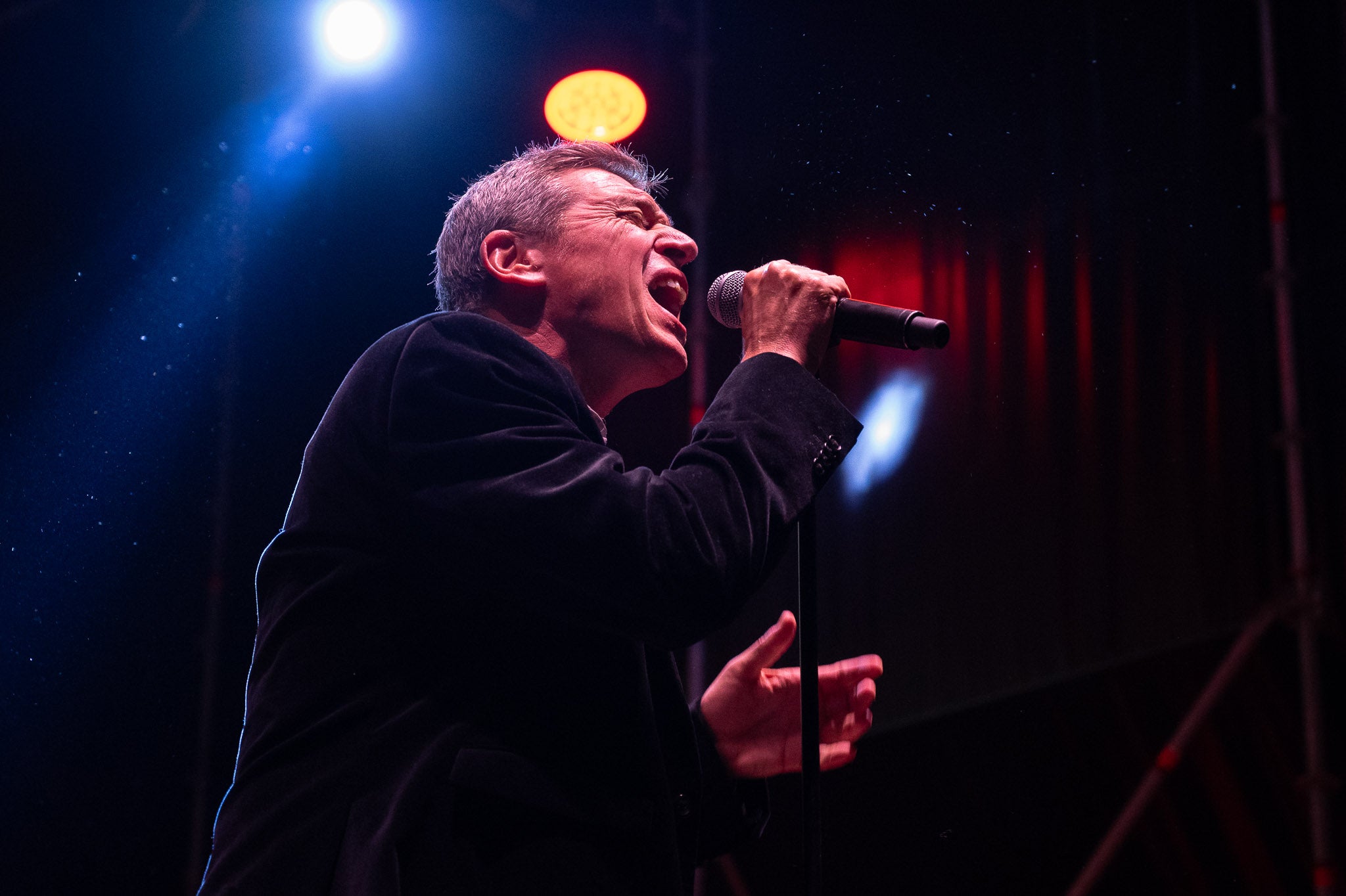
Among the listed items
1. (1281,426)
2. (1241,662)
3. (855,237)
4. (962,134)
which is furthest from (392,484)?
(1281,426)

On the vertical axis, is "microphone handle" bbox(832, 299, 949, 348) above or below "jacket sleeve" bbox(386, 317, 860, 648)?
above

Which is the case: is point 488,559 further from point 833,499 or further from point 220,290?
point 833,499

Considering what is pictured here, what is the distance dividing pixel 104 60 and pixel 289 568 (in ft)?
3.68

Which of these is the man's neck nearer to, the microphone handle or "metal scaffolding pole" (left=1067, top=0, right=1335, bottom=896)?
the microphone handle

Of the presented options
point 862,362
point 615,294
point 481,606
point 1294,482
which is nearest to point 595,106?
point 862,362

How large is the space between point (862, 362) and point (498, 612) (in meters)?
1.43

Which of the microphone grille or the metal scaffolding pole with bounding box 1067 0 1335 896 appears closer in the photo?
the microphone grille

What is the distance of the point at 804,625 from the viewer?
0.90m

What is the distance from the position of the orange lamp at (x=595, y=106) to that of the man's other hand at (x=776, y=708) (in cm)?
144

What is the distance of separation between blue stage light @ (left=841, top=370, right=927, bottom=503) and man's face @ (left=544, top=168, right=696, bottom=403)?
37.5 inches

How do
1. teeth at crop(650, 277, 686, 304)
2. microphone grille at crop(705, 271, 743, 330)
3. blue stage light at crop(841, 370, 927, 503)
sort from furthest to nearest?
blue stage light at crop(841, 370, 927, 503) → teeth at crop(650, 277, 686, 304) → microphone grille at crop(705, 271, 743, 330)

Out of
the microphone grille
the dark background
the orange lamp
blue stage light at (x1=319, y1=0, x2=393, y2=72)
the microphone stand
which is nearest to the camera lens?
the microphone stand

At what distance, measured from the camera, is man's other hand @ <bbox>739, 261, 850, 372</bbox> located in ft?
3.09

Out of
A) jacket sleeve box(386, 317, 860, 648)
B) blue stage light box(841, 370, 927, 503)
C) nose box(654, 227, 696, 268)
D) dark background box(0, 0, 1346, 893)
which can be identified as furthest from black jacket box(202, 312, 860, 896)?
blue stage light box(841, 370, 927, 503)
